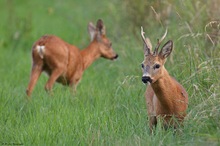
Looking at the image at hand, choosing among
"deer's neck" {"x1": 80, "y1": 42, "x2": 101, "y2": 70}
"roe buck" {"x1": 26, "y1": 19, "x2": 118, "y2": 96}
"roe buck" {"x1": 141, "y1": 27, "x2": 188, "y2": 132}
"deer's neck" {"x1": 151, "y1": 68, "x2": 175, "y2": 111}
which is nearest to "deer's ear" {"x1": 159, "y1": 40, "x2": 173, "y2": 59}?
"roe buck" {"x1": 141, "y1": 27, "x2": 188, "y2": 132}

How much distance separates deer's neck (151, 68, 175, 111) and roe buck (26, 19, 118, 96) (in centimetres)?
284

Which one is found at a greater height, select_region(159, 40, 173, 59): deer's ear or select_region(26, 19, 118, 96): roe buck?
select_region(159, 40, 173, 59): deer's ear

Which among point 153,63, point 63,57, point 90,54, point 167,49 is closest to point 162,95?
point 153,63

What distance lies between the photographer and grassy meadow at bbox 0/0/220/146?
7203 mm

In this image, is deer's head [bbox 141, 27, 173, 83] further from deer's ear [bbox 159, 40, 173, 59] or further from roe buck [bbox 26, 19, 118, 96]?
roe buck [bbox 26, 19, 118, 96]

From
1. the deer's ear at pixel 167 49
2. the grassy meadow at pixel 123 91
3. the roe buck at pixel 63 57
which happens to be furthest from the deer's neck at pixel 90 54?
the deer's ear at pixel 167 49

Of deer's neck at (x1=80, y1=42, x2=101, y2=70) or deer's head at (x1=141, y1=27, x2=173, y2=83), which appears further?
deer's neck at (x1=80, y1=42, x2=101, y2=70)

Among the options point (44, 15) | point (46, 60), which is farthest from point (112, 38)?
point (44, 15)

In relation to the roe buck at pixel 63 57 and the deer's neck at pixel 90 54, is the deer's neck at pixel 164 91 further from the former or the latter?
the deer's neck at pixel 90 54

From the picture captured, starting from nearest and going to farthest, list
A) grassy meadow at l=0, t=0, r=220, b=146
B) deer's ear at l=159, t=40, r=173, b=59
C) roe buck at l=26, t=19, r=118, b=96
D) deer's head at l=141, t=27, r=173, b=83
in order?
grassy meadow at l=0, t=0, r=220, b=146 < deer's head at l=141, t=27, r=173, b=83 < deer's ear at l=159, t=40, r=173, b=59 < roe buck at l=26, t=19, r=118, b=96

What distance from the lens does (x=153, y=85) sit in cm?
768

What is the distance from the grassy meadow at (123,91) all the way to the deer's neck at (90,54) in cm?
22

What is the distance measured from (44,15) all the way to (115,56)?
6.67 meters

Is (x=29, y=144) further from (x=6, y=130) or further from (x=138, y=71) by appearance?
(x=138, y=71)
